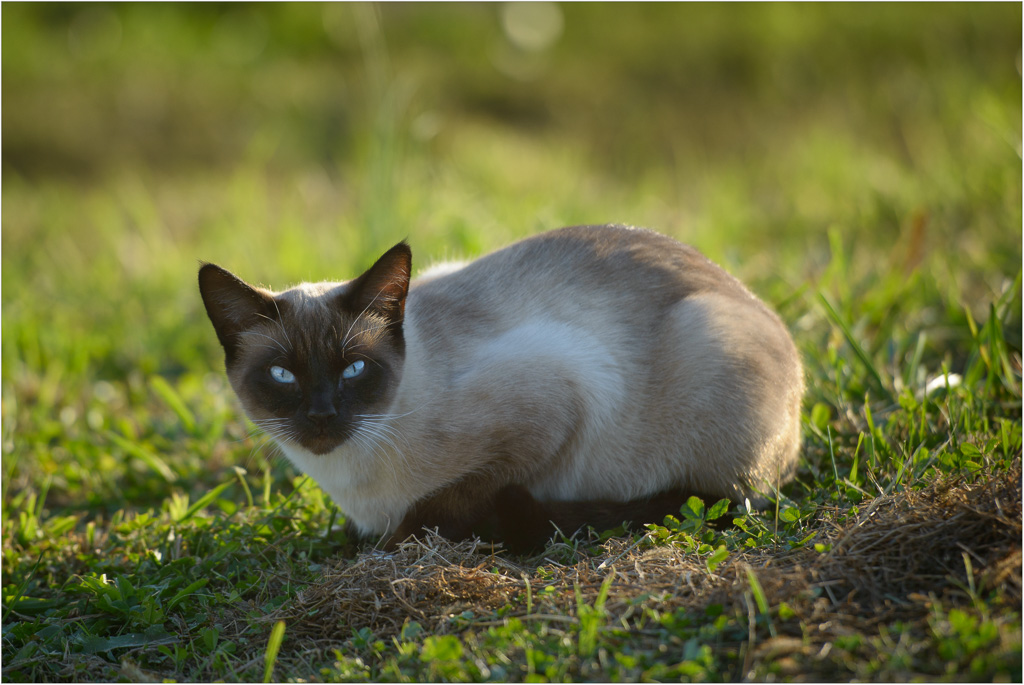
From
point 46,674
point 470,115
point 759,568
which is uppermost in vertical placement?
point 470,115

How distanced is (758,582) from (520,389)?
861 millimetres

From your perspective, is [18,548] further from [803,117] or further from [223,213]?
[803,117]

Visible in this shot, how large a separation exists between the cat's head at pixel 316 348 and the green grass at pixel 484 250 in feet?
1.30

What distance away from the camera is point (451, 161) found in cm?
639

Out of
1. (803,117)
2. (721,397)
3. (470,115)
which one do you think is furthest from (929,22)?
(721,397)

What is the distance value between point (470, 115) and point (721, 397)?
6.95 m

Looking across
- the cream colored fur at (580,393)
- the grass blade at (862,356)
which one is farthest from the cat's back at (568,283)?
the grass blade at (862,356)

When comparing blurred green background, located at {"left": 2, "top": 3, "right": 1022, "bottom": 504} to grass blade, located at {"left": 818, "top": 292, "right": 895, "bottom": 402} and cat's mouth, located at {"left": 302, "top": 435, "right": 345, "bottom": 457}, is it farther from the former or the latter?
cat's mouth, located at {"left": 302, "top": 435, "right": 345, "bottom": 457}

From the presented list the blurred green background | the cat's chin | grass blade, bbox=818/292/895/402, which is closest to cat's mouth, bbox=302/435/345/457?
the cat's chin

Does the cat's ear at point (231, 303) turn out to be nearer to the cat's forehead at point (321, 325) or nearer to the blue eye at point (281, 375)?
the cat's forehead at point (321, 325)

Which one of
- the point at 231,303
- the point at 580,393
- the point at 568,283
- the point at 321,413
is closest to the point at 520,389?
the point at 580,393

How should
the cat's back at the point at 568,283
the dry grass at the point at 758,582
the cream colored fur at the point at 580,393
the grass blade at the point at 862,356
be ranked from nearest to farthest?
the dry grass at the point at 758,582 < the cream colored fur at the point at 580,393 < the cat's back at the point at 568,283 < the grass blade at the point at 862,356

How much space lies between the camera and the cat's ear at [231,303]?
2.06 m

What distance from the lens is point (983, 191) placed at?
4422mm
